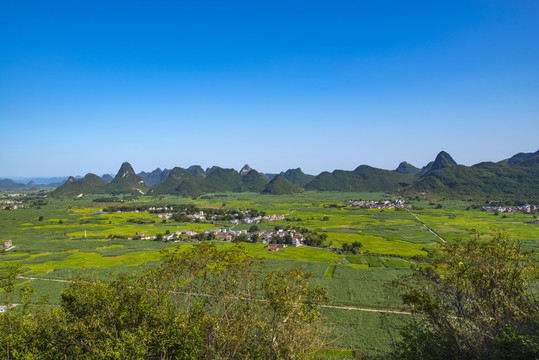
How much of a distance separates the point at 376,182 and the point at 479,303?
14321cm

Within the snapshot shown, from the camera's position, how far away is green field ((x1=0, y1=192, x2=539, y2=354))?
17.7 m

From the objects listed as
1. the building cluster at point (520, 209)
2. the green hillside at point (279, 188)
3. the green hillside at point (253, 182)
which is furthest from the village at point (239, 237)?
the green hillside at point (253, 182)

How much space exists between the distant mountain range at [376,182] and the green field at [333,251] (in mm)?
33991

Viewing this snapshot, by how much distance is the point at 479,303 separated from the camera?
24.5 feet

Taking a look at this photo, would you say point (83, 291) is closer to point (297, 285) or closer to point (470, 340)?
point (297, 285)

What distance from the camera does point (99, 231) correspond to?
49.7 meters

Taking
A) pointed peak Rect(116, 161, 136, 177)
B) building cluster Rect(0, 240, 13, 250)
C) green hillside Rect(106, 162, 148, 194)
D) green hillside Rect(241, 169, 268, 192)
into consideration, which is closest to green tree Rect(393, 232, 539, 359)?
building cluster Rect(0, 240, 13, 250)

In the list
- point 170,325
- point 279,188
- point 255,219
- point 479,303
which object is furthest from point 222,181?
point 479,303

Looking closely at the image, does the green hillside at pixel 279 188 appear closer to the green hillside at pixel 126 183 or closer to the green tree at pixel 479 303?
the green hillside at pixel 126 183

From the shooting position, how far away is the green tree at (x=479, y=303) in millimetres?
6438

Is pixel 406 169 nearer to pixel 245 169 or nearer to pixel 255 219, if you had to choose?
pixel 245 169

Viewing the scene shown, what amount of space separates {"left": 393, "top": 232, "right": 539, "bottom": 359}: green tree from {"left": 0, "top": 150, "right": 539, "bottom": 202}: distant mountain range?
302ft

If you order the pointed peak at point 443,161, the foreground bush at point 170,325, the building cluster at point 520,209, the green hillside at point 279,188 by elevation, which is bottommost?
the building cluster at point 520,209

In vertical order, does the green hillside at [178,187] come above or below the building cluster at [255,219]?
above
